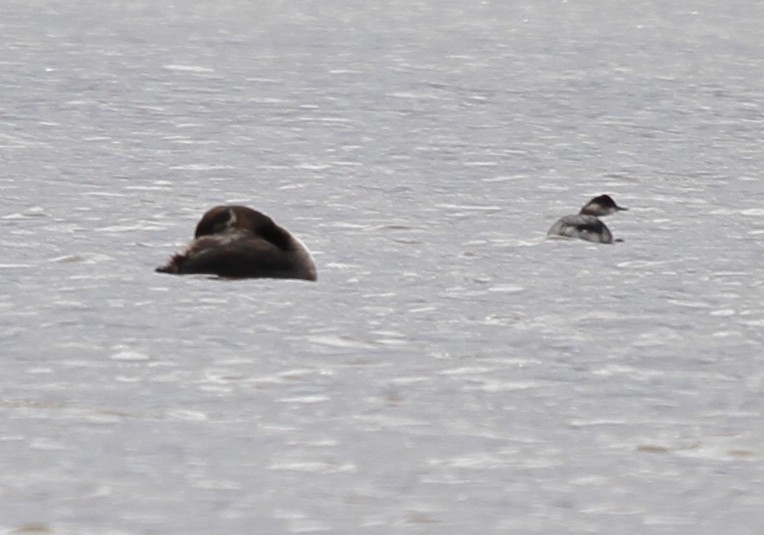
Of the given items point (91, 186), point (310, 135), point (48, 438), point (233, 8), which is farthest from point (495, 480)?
point (233, 8)

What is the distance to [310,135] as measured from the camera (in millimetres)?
18812

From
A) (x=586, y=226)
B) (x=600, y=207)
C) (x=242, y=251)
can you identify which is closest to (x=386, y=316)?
(x=242, y=251)

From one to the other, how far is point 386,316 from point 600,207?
12.5 feet

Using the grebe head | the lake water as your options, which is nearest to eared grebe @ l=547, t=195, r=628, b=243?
the grebe head

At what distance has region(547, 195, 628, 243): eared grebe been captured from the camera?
13.0 metres

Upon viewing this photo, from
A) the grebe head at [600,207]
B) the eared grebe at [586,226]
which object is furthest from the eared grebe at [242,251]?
the grebe head at [600,207]

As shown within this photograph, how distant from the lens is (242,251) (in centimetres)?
1141

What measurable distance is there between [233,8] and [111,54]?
13.1 metres

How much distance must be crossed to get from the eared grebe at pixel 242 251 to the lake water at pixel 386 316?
0.37 ft

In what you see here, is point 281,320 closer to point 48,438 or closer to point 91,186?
point 48,438

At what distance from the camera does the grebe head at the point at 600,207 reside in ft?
45.3

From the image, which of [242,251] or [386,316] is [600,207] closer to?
[242,251]

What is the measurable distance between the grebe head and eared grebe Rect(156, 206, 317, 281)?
9.02 feet

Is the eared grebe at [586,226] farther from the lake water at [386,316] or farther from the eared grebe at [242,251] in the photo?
the eared grebe at [242,251]
